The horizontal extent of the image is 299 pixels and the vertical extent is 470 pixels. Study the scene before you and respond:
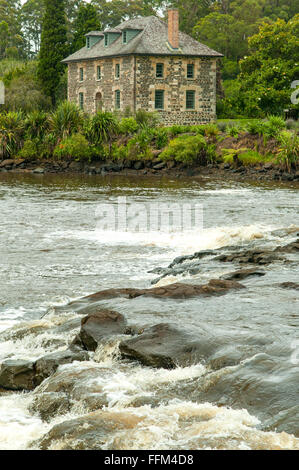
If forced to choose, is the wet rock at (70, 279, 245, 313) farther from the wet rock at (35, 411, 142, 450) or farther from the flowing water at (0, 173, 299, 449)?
the wet rock at (35, 411, 142, 450)

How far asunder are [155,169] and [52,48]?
83.8ft

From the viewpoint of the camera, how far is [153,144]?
5209 cm

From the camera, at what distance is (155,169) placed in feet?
164

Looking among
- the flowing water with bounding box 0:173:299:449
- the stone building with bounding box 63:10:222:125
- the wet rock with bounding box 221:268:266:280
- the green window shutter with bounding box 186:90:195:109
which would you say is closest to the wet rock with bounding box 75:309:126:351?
the flowing water with bounding box 0:173:299:449

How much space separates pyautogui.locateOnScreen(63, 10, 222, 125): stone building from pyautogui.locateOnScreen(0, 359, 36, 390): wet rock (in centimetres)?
4969

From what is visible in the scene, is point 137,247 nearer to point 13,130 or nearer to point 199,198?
point 199,198

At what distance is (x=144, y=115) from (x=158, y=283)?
41039mm

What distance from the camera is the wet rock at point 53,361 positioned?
987cm

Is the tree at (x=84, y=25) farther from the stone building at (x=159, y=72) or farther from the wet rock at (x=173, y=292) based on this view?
the wet rock at (x=173, y=292)

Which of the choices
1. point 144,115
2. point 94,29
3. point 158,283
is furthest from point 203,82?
point 158,283

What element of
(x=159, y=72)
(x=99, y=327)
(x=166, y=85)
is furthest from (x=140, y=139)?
(x=99, y=327)

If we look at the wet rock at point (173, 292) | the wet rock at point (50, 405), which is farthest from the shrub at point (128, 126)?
the wet rock at point (50, 405)

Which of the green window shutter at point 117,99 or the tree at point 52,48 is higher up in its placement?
the tree at point 52,48

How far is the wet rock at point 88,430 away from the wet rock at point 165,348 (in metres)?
1.60
